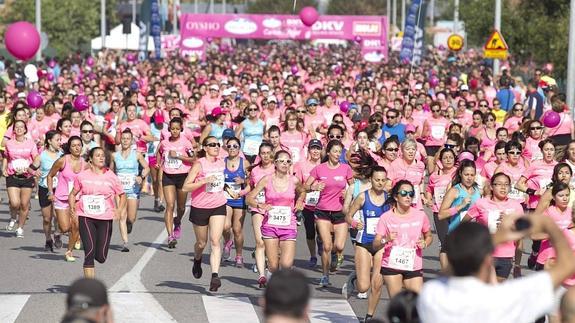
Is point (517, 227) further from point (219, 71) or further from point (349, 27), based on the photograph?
point (349, 27)

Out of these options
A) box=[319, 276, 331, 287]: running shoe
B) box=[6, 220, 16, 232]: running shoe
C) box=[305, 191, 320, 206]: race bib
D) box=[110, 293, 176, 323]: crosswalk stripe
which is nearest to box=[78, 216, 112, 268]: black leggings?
box=[110, 293, 176, 323]: crosswalk stripe

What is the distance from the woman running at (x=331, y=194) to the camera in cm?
1518

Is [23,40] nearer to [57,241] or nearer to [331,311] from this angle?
[57,241]

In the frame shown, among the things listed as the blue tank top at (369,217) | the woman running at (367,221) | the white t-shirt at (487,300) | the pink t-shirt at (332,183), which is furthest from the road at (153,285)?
the white t-shirt at (487,300)

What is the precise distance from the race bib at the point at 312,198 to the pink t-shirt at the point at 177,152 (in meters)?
2.73

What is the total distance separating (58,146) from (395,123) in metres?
6.28

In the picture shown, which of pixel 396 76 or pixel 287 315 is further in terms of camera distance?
pixel 396 76

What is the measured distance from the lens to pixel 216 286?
14.5 metres

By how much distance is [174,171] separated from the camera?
1889 centimetres

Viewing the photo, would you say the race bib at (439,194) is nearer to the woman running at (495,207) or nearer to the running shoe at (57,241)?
the woman running at (495,207)

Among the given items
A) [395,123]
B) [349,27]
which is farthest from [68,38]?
[395,123]

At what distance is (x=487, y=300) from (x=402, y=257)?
20.5 feet

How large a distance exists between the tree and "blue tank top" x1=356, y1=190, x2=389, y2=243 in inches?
2257

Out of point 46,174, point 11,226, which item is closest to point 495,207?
point 46,174
